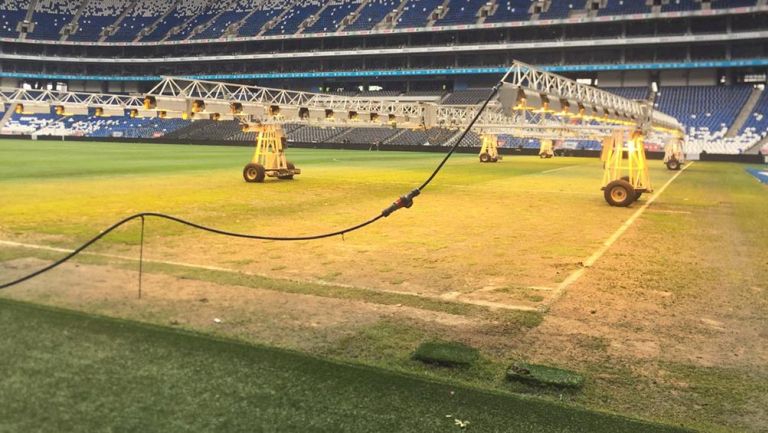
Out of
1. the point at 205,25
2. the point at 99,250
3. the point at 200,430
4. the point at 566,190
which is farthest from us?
the point at 205,25

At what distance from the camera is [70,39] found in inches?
3701

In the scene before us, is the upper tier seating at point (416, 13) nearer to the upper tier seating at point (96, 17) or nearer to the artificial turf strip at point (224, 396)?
the upper tier seating at point (96, 17)

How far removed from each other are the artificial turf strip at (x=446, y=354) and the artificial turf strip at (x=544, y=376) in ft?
1.38

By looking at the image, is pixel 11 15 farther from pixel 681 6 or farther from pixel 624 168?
pixel 624 168

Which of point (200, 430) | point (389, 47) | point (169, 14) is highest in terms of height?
point (169, 14)

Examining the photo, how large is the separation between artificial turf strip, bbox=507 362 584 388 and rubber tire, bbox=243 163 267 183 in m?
19.6

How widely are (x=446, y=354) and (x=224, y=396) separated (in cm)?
203

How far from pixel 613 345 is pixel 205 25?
96132mm

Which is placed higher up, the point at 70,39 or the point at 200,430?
the point at 70,39

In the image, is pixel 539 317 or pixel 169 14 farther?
pixel 169 14

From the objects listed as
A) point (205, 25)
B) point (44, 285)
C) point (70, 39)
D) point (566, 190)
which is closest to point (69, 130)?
point (70, 39)

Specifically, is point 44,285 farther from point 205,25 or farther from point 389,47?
point 205,25

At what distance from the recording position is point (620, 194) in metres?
18.1

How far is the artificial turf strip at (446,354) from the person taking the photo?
5316mm
